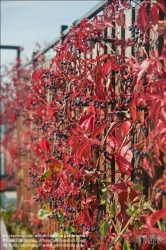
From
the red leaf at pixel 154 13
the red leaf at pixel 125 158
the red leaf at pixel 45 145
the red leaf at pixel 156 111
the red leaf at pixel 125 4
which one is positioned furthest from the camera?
the red leaf at pixel 45 145

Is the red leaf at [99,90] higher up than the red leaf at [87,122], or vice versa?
the red leaf at [99,90]

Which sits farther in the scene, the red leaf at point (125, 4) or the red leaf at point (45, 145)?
the red leaf at point (45, 145)

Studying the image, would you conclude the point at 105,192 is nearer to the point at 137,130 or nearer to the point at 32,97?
the point at 137,130

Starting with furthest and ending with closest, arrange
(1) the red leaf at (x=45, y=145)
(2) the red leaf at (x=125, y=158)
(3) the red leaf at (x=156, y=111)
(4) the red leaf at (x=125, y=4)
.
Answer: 1. (1) the red leaf at (x=45, y=145)
2. (4) the red leaf at (x=125, y=4)
3. (2) the red leaf at (x=125, y=158)
4. (3) the red leaf at (x=156, y=111)

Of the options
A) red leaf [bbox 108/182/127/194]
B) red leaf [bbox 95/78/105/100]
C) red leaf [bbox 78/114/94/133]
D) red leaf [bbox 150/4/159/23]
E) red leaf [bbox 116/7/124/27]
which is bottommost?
red leaf [bbox 108/182/127/194]

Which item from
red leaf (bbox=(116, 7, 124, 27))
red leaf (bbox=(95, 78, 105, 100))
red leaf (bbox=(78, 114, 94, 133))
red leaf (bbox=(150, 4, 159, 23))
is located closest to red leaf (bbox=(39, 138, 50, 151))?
red leaf (bbox=(78, 114, 94, 133))

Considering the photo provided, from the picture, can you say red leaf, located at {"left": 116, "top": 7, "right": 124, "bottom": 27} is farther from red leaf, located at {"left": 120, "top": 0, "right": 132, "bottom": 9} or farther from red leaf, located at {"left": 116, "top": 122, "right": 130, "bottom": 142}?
red leaf, located at {"left": 116, "top": 122, "right": 130, "bottom": 142}

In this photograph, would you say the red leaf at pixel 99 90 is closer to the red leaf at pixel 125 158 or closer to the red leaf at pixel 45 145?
the red leaf at pixel 125 158

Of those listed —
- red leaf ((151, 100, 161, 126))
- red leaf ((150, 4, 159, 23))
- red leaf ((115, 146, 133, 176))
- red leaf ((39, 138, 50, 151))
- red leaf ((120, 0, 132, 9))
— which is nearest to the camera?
red leaf ((151, 100, 161, 126))

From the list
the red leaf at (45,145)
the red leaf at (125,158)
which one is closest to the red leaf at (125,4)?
the red leaf at (125,158)

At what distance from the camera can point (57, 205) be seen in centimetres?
305

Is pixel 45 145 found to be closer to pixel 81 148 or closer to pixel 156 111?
pixel 81 148

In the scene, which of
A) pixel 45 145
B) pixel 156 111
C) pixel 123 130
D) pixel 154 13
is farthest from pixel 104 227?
pixel 45 145

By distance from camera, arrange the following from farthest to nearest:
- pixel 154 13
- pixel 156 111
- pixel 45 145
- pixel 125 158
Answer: pixel 45 145 < pixel 125 158 < pixel 154 13 < pixel 156 111
